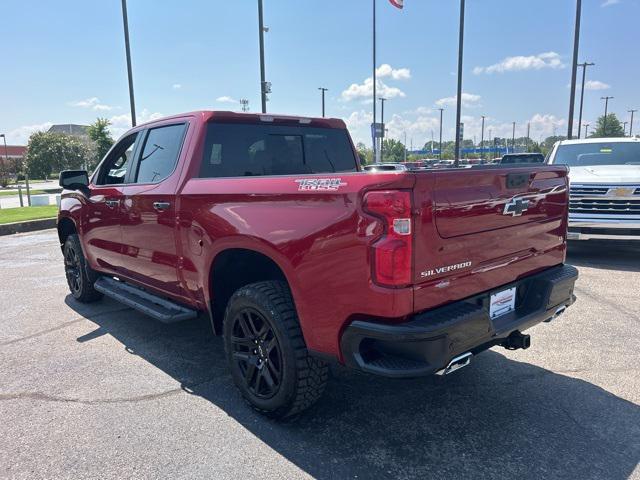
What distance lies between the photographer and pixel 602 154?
8.73 m

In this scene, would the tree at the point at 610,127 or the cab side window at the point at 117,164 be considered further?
the tree at the point at 610,127

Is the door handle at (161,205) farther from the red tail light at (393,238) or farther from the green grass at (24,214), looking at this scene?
the green grass at (24,214)

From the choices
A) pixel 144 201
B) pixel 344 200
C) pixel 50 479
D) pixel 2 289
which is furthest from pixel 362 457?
pixel 2 289

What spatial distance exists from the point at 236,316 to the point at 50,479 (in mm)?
1304

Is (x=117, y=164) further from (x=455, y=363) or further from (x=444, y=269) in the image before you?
(x=455, y=363)

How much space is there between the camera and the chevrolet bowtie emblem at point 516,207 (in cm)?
279

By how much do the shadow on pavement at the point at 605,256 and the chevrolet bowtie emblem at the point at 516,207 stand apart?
5004 millimetres

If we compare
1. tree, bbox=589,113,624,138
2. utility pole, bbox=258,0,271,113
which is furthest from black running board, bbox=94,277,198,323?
tree, bbox=589,113,624,138

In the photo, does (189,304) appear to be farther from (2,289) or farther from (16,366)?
(2,289)

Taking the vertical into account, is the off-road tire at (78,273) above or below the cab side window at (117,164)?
below

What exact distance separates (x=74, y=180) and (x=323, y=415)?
12.1 ft

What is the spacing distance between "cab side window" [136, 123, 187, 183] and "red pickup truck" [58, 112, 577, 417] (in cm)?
2

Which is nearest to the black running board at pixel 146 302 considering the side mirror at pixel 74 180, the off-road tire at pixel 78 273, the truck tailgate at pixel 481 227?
the off-road tire at pixel 78 273

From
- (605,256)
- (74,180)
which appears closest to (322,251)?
(74,180)
